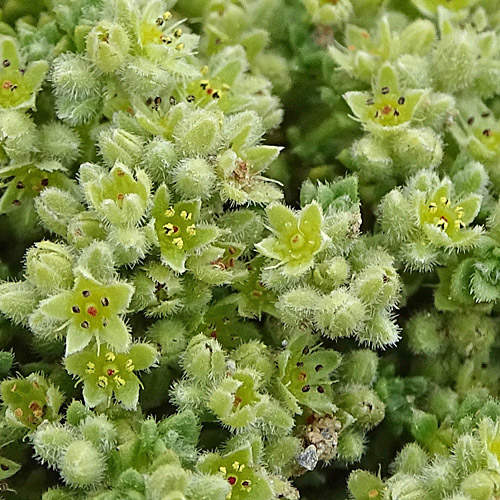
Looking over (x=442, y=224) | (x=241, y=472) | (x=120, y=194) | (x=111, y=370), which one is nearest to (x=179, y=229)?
(x=120, y=194)

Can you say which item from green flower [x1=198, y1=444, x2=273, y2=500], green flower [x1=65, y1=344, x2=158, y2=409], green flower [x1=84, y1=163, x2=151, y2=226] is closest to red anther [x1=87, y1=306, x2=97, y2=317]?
green flower [x1=65, y1=344, x2=158, y2=409]

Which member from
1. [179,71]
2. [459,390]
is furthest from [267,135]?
[459,390]

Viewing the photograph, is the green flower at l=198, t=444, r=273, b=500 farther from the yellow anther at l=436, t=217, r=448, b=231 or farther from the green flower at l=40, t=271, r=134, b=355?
the yellow anther at l=436, t=217, r=448, b=231

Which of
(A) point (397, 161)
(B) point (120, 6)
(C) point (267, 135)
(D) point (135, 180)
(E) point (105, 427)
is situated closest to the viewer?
(E) point (105, 427)

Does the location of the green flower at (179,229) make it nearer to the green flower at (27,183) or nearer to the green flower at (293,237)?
the green flower at (293,237)

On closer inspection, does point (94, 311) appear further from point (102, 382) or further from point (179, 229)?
point (179, 229)

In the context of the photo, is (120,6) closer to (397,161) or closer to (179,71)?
(179,71)
